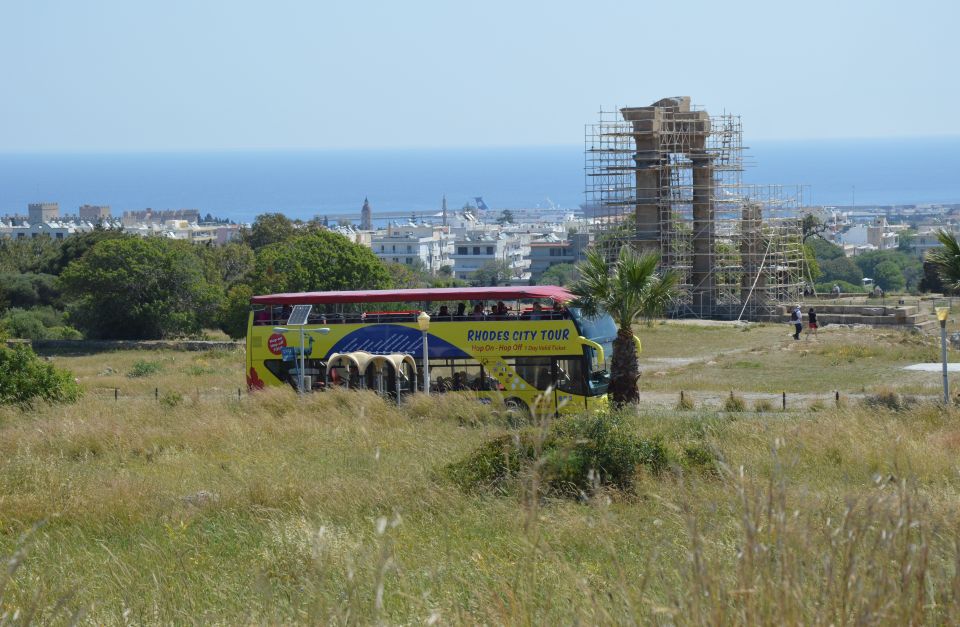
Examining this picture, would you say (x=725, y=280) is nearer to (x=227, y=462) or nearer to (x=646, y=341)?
(x=646, y=341)

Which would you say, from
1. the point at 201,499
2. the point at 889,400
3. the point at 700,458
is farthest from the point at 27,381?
the point at 889,400

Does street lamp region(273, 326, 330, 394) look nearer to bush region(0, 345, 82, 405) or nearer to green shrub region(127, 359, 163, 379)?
bush region(0, 345, 82, 405)

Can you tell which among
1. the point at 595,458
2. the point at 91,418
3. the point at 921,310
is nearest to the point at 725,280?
the point at 921,310

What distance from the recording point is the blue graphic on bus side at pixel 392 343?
25109 millimetres

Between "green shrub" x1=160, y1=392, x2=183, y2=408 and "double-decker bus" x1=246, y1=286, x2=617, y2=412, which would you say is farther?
"green shrub" x1=160, y1=392, x2=183, y2=408

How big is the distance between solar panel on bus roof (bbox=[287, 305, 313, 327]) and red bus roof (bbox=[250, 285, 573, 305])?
0.78 ft

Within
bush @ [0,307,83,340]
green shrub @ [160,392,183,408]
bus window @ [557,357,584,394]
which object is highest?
bus window @ [557,357,584,394]

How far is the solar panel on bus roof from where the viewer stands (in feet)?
86.6

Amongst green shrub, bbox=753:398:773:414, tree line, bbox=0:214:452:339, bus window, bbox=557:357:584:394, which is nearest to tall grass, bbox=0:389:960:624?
bus window, bbox=557:357:584:394

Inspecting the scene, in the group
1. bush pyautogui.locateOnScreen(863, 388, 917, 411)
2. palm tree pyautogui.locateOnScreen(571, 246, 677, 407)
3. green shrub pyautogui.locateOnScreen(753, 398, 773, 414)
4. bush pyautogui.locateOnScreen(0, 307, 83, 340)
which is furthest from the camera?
bush pyautogui.locateOnScreen(0, 307, 83, 340)

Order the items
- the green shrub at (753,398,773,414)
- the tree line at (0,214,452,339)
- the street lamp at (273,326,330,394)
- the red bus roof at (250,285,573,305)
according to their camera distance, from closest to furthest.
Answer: the green shrub at (753,398,773,414) → the red bus roof at (250,285,573,305) → the street lamp at (273,326,330,394) → the tree line at (0,214,452,339)

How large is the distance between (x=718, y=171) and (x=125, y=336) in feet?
105

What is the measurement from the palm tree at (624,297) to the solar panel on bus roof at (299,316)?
6.28 metres

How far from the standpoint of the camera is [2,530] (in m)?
11.2
